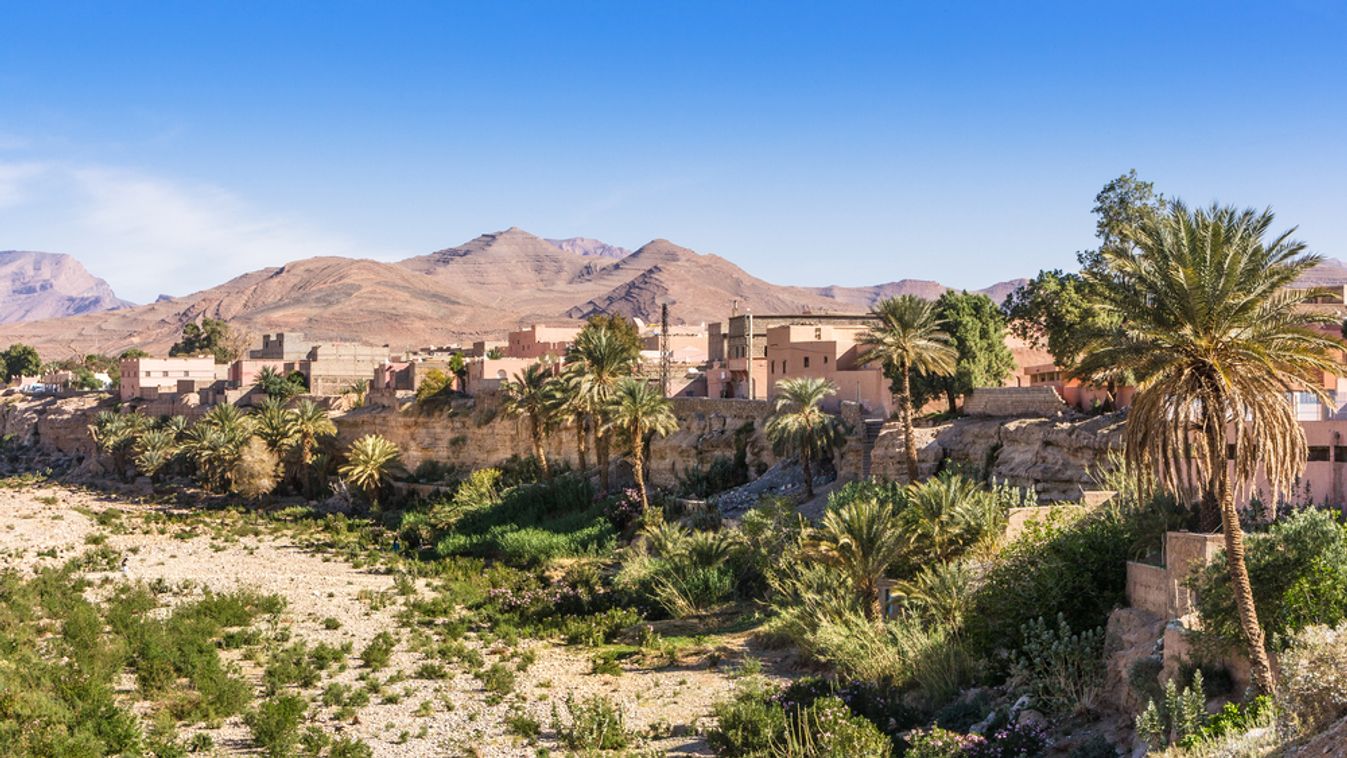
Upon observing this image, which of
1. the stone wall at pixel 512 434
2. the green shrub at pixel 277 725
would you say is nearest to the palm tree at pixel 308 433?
the stone wall at pixel 512 434

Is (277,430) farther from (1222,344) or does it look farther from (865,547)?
(1222,344)

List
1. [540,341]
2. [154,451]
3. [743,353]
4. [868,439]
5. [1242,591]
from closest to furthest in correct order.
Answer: [1242,591]
[868,439]
[743,353]
[154,451]
[540,341]

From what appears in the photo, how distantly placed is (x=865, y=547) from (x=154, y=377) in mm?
69996

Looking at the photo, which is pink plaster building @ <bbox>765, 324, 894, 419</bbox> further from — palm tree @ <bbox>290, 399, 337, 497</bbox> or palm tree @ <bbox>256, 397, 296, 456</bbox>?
palm tree @ <bbox>256, 397, 296, 456</bbox>

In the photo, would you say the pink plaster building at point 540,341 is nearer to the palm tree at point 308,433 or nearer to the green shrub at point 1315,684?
the palm tree at point 308,433

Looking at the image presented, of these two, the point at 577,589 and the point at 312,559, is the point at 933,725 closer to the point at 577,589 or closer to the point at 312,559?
the point at 577,589

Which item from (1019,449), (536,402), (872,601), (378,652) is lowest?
(378,652)

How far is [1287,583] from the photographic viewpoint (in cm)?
1314

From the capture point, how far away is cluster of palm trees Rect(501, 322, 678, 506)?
3634 centimetres

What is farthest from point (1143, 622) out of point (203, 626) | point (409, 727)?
point (203, 626)

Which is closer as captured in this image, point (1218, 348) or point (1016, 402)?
point (1218, 348)

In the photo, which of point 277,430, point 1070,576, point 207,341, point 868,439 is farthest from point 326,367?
point 1070,576

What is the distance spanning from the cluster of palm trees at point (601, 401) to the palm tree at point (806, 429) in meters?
4.97

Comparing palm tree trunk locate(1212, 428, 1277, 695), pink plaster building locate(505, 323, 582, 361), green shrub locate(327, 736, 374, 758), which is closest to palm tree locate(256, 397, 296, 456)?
pink plaster building locate(505, 323, 582, 361)
